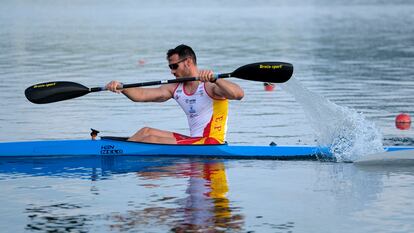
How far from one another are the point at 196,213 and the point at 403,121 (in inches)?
357

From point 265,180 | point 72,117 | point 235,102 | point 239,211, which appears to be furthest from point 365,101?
point 239,211

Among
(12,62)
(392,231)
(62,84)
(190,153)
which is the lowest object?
(392,231)

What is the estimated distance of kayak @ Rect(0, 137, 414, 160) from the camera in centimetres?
1808

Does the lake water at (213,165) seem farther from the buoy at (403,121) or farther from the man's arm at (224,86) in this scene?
the man's arm at (224,86)

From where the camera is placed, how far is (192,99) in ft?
59.7

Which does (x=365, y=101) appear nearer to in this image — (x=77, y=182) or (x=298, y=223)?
(x=77, y=182)

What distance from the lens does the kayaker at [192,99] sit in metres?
18.0

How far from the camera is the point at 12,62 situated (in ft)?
128

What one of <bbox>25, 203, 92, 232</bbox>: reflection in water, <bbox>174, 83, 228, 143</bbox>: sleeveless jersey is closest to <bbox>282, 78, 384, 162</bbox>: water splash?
<bbox>174, 83, 228, 143</bbox>: sleeveless jersey

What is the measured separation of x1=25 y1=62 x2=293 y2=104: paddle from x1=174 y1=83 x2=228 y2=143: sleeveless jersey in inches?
14.4

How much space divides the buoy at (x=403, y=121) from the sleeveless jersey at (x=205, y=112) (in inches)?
195

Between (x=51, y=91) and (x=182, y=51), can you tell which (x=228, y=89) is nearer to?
(x=182, y=51)

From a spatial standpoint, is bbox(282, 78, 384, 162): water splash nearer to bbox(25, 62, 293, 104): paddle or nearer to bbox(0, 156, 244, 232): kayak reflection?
bbox(25, 62, 293, 104): paddle

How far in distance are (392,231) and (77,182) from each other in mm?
4838
